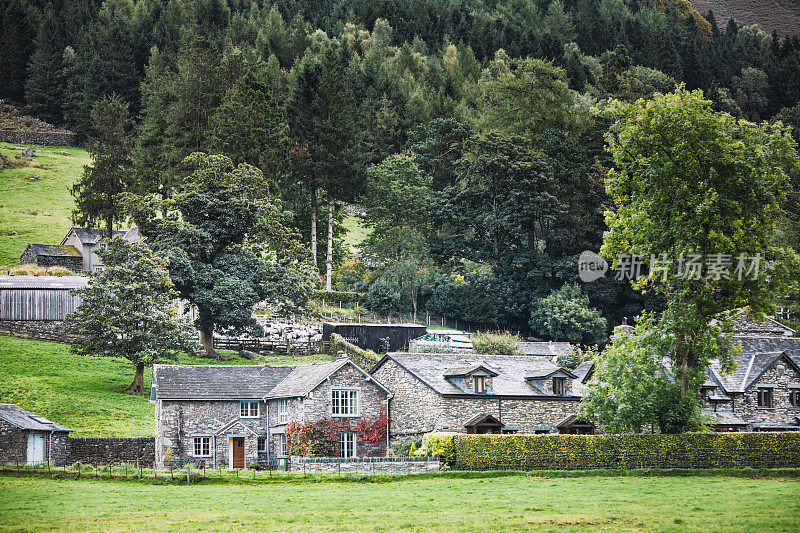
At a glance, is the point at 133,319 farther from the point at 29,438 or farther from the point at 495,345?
the point at 495,345

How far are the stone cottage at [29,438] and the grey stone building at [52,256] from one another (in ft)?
141

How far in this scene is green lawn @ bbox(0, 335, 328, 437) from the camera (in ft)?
157

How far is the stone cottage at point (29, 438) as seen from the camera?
1639 inches

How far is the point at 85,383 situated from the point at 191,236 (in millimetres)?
13249

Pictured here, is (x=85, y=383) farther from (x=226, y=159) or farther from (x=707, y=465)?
(x=707, y=465)

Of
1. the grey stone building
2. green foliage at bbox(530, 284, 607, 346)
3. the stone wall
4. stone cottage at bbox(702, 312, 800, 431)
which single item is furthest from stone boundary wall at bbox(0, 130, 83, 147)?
stone cottage at bbox(702, 312, 800, 431)

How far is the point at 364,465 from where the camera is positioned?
40.1 metres

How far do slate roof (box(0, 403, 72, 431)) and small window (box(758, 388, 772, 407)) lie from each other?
3745 cm

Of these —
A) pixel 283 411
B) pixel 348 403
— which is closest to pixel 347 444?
pixel 348 403

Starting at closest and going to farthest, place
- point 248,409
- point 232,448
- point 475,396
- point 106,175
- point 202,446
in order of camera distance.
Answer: point 475,396 → point 202,446 → point 232,448 → point 248,409 → point 106,175

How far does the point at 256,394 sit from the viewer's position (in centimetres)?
4938

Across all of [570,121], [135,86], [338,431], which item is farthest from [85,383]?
[135,86]

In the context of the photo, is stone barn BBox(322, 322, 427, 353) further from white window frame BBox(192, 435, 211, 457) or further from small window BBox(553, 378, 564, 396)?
white window frame BBox(192, 435, 211, 457)

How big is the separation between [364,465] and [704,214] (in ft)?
61.6
